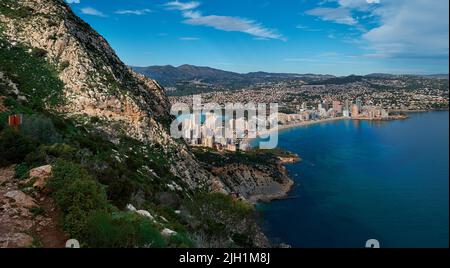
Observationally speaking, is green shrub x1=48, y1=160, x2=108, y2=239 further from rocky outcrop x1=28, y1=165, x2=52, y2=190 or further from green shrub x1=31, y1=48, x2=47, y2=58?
green shrub x1=31, y1=48, x2=47, y2=58

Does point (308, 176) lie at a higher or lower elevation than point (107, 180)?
lower

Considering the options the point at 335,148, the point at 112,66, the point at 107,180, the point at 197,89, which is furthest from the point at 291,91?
the point at 107,180

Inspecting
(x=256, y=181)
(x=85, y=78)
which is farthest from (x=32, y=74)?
(x=256, y=181)

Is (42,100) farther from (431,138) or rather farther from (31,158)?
(431,138)

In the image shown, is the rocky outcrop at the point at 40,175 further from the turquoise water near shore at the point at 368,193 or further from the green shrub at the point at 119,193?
the turquoise water near shore at the point at 368,193

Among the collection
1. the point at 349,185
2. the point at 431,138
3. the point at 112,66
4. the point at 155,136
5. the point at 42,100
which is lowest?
the point at 349,185

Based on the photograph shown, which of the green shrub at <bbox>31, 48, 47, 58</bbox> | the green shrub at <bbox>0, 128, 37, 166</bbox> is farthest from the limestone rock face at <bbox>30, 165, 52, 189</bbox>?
the green shrub at <bbox>31, 48, 47, 58</bbox>
